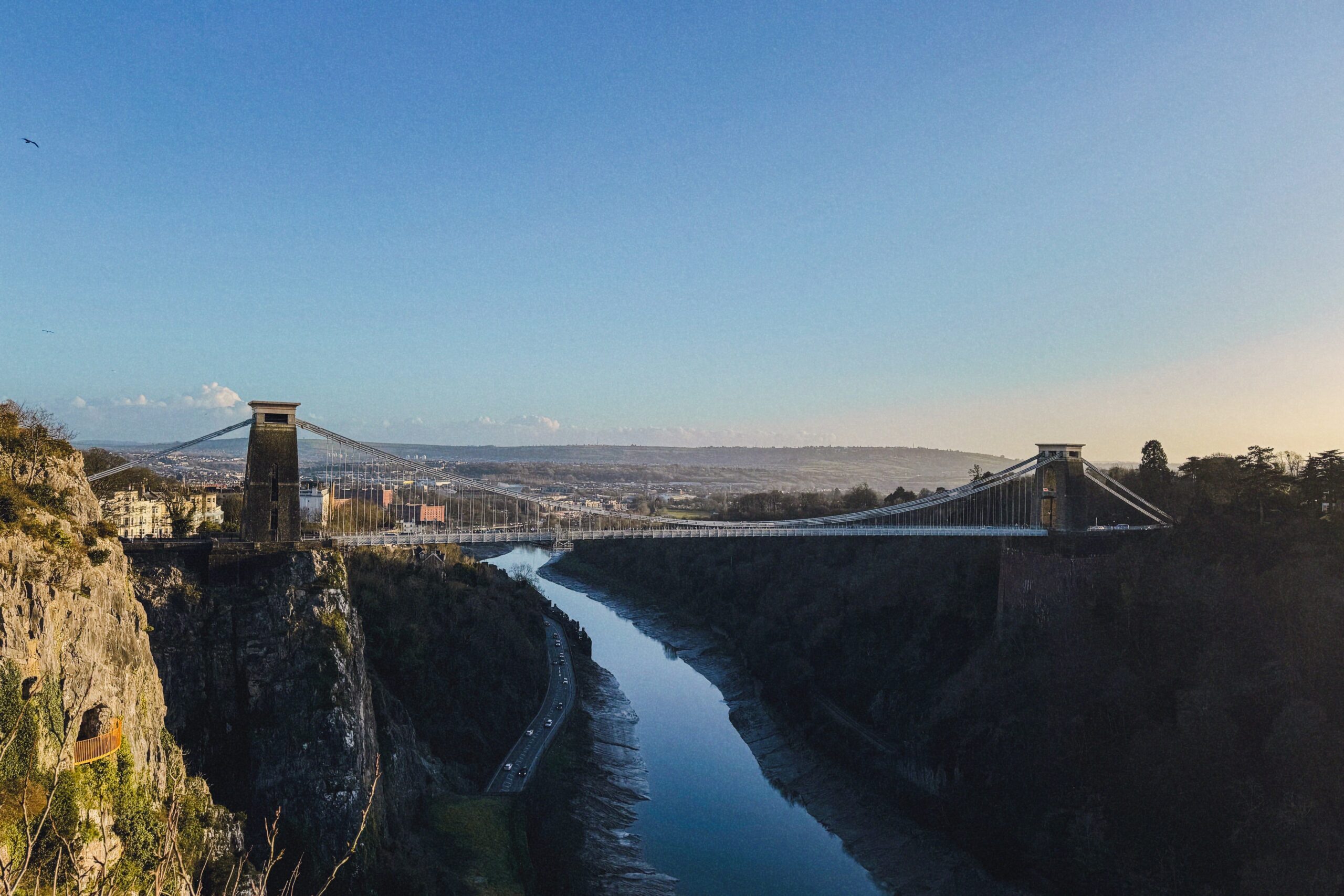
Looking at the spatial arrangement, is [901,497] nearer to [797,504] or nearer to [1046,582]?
[797,504]

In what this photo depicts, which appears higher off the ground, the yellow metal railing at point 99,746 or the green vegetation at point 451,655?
the yellow metal railing at point 99,746

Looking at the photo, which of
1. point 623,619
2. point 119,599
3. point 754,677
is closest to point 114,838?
point 119,599

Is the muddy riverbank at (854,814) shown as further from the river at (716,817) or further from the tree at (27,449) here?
the tree at (27,449)

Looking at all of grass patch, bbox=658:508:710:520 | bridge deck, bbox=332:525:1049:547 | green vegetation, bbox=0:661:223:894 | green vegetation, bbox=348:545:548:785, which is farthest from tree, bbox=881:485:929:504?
green vegetation, bbox=0:661:223:894

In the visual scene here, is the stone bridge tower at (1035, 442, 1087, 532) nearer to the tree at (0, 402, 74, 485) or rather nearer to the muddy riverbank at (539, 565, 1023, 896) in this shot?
the muddy riverbank at (539, 565, 1023, 896)

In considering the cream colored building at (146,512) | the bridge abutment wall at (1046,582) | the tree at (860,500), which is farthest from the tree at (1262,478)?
the cream colored building at (146,512)

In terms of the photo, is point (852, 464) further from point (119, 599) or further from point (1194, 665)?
point (119, 599)
